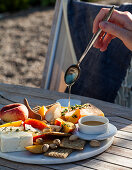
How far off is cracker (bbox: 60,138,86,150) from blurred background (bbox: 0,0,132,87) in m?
3.00

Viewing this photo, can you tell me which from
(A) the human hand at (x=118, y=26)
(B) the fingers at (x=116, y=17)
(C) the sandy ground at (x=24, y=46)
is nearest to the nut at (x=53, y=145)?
(A) the human hand at (x=118, y=26)

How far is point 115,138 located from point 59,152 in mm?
307

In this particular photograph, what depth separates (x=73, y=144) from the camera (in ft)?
3.90

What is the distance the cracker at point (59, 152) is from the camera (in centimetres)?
113

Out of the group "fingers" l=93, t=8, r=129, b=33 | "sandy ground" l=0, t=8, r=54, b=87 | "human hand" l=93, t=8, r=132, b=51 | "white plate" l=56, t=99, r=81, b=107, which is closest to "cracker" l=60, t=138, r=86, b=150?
"white plate" l=56, t=99, r=81, b=107

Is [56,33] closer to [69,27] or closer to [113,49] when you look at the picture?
[69,27]

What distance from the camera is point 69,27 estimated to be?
2.63 m

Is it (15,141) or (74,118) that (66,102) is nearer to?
(74,118)

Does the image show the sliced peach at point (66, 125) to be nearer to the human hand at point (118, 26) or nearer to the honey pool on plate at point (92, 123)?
the honey pool on plate at point (92, 123)

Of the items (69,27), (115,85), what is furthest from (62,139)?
(69,27)

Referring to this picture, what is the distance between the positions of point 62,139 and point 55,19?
1.57 metres

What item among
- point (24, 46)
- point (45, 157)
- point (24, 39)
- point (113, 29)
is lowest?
point (45, 157)

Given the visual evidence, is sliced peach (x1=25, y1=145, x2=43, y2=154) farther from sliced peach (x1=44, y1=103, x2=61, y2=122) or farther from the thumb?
the thumb

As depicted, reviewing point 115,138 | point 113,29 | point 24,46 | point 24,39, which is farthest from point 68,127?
point 24,39
